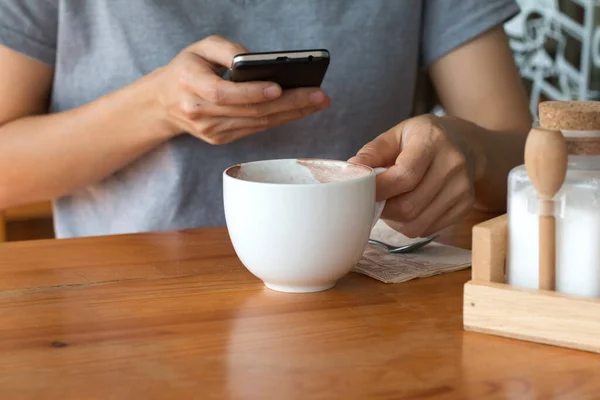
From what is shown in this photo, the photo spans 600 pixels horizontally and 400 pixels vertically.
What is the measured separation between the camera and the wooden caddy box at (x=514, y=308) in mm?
509

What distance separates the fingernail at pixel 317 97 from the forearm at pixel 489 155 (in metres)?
0.14

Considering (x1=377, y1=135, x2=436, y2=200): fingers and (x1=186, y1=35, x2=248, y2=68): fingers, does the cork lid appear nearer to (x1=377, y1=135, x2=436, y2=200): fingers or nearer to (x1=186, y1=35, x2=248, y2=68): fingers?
(x1=377, y1=135, x2=436, y2=200): fingers

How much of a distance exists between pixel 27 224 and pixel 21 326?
70.7 inches

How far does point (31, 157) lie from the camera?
1035mm

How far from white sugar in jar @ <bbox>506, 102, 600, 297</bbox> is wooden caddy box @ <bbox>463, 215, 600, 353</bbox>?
0.07 feet

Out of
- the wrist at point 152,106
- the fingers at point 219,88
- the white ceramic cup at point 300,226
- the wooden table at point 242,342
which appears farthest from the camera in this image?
the wrist at point 152,106

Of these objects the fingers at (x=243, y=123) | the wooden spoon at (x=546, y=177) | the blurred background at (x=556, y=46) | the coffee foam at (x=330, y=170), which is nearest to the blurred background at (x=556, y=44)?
the blurred background at (x=556, y=46)

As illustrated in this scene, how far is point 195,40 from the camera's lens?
3.52ft

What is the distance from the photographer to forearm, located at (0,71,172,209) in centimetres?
99

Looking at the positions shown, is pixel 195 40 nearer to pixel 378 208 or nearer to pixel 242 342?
pixel 378 208

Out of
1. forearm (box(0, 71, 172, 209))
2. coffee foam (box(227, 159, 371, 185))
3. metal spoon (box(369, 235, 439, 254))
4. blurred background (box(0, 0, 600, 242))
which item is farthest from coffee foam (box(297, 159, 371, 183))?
blurred background (box(0, 0, 600, 242))

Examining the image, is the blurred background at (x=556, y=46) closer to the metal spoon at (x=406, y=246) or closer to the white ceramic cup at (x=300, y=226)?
the metal spoon at (x=406, y=246)

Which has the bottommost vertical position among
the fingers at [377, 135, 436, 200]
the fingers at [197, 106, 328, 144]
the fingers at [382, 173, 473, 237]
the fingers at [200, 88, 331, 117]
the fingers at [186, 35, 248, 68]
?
the fingers at [382, 173, 473, 237]

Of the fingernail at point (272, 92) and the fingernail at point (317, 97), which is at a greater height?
the fingernail at point (272, 92)
